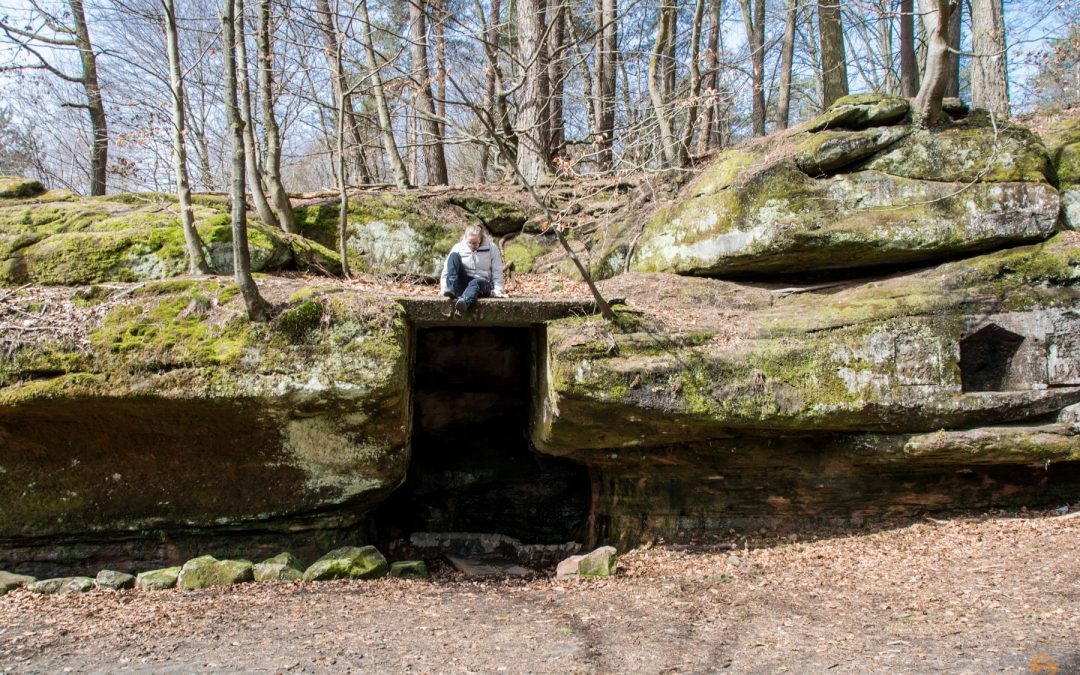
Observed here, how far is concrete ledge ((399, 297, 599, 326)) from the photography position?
7.19 meters

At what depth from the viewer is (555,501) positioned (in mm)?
10367

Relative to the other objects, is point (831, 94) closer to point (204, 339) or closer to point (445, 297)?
point (445, 297)

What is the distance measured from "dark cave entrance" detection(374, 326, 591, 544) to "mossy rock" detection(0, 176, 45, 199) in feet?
18.9

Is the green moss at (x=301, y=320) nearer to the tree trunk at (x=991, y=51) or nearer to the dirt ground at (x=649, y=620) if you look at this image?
the dirt ground at (x=649, y=620)

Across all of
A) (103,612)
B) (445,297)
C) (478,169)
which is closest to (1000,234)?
(445,297)

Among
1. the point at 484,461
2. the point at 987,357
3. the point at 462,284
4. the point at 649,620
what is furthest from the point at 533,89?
the point at 649,620

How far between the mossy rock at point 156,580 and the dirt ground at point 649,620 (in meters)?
0.21

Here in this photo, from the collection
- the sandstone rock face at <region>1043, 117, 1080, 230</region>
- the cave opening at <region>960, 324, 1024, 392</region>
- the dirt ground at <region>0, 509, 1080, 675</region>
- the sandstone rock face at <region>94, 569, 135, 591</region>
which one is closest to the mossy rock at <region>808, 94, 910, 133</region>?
the sandstone rock face at <region>1043, 117, 1080, 230</region>

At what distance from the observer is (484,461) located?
10.4m

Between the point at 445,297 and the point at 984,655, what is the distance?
5.51m

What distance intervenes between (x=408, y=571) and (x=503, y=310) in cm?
313

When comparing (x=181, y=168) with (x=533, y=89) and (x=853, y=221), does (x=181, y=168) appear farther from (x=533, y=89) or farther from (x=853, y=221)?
(x=853, y=221)

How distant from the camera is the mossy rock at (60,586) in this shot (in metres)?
6.29

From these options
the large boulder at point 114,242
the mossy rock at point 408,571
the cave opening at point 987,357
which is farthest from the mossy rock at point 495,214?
→ the cave opening at point 987,357
